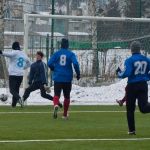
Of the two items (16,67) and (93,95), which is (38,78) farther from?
(93,95)

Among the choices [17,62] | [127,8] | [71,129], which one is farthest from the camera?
[127,8]

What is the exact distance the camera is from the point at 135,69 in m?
14.3

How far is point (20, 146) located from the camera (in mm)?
12461

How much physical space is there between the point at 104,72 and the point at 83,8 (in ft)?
45.9

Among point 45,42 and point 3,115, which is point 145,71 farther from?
point 45,42

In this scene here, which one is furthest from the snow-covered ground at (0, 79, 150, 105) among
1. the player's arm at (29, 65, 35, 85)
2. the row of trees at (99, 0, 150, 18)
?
the row of trees at (99, 0, 150, 18)

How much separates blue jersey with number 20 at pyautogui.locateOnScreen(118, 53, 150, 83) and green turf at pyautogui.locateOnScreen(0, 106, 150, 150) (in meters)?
1.11

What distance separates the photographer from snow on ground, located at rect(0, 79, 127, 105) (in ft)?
81.5

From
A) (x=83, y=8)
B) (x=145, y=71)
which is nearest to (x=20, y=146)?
(x=145, y=71)

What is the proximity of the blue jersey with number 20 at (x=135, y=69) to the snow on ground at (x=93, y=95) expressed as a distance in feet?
33.3

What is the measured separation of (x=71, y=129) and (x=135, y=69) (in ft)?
6.82

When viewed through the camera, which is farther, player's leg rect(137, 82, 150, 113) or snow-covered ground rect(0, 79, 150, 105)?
snow-covered ground rect(0, 79, 150, 105)

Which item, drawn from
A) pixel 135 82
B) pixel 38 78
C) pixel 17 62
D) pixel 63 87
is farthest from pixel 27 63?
pixel 135 82

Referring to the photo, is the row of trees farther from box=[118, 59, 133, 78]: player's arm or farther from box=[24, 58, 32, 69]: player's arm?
box=[118, 59, 133, 78]: player's arm
